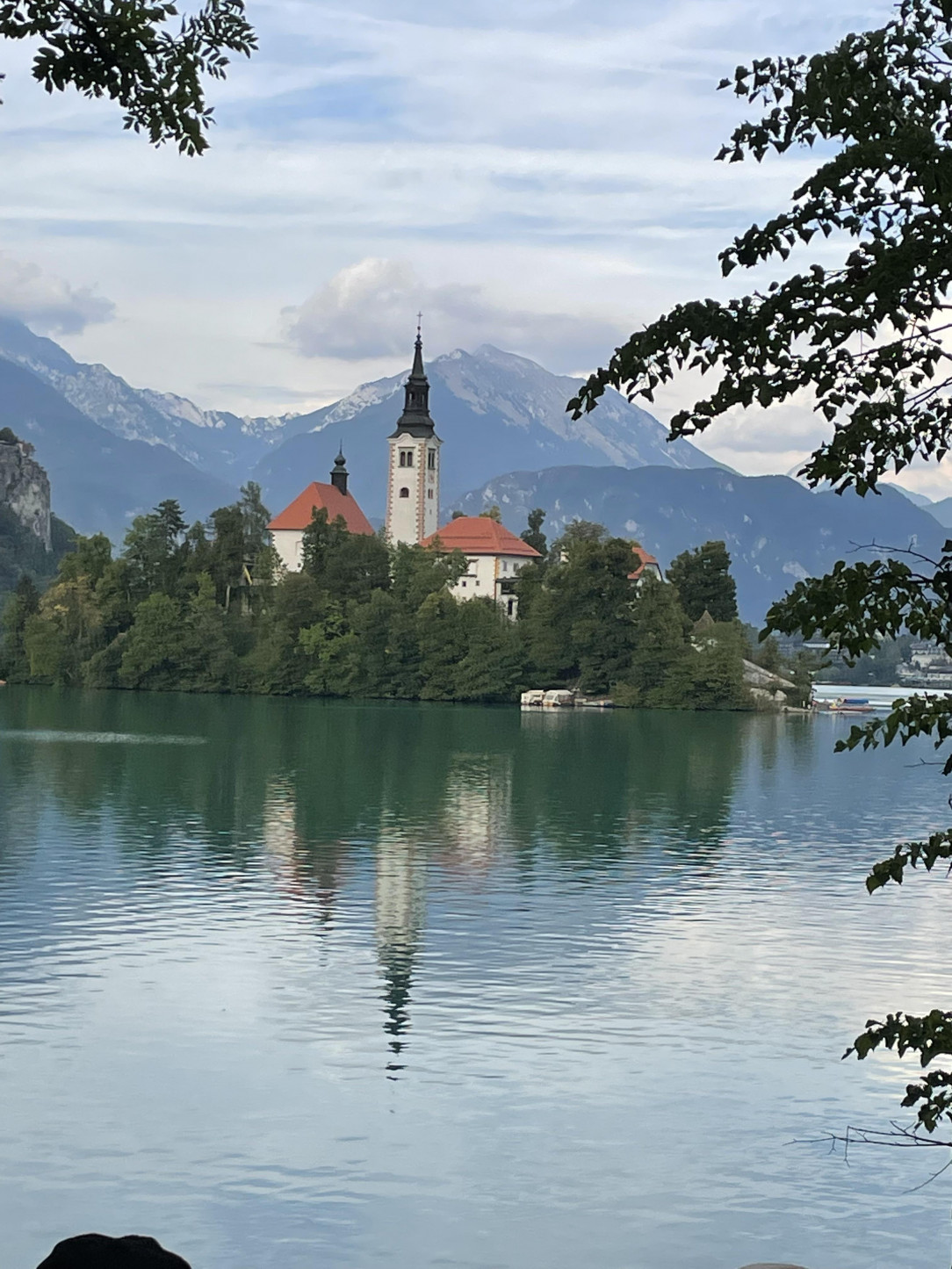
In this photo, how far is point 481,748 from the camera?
59.6 metres

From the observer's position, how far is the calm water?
1109cm

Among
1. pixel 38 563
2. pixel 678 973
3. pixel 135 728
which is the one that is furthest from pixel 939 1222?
pixel 38 563

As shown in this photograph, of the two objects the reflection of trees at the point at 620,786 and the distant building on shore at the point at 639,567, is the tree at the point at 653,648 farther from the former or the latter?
the reflection of trees at the point at 620,786

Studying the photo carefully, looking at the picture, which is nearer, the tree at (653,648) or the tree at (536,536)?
the tree at (653,648)

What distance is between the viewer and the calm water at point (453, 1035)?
36.4 ft

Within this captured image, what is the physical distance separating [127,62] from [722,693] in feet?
307

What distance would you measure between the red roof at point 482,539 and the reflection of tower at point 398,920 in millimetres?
95156

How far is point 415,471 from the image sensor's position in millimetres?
141500

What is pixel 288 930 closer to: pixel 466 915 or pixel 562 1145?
pixel 466 915

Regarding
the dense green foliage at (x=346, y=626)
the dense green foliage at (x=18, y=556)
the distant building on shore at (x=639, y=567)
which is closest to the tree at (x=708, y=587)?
the distant building on shore at (x=639, y=567)

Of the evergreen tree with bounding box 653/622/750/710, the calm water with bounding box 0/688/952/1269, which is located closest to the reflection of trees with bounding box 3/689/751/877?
the calm water with bounding box 0/688/952/1269

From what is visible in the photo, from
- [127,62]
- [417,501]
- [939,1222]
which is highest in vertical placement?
[417,501]

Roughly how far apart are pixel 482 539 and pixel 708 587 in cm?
2357

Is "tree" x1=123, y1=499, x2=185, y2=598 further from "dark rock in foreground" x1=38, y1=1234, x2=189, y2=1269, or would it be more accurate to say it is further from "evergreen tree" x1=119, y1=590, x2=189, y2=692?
"dark rock in foreground" x1=38, y1=1234, x2=189, y2=1269
